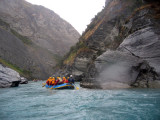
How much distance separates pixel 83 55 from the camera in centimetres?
3069

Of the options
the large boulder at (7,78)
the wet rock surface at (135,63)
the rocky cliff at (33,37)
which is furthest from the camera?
the rocky cliff at (33,37)

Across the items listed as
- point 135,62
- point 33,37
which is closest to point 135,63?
point 135,62

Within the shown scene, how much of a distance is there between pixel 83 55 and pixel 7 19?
203ft

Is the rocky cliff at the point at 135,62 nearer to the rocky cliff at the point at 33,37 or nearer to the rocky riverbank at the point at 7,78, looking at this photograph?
the rocky riverbank at the point at 7,78

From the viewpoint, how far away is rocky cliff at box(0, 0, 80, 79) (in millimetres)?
50406

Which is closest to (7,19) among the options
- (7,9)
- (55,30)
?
(7,9)

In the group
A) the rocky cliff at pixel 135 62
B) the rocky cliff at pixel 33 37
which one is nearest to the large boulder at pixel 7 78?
the rocky cliff at pixel 135 62

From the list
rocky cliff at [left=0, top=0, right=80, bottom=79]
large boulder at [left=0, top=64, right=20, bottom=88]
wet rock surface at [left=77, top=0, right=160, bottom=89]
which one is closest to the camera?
wet rock surface at [left=77, top=0, right=160, bottom=89]

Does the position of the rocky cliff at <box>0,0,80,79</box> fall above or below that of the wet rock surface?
above

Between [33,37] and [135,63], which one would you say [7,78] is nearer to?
[135,63]

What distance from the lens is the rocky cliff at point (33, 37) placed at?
50.4m

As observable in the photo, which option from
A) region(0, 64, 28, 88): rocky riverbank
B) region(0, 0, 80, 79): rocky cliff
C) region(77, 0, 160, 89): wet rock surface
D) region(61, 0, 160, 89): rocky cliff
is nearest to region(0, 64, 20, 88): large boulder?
region(0, 64, 28, 88): rocky riverbank

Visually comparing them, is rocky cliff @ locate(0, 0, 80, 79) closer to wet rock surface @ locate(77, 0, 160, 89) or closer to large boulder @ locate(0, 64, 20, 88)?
large boulder @ locate(0, 64, 20, 88)

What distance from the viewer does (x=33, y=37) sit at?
81000mm
